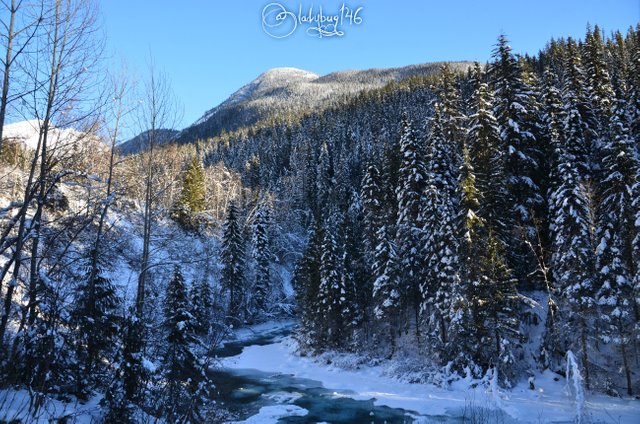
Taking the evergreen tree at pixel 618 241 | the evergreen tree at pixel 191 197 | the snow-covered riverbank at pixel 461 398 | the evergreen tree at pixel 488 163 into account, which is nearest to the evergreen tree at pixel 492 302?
the evergreen tree at pixel 488 163

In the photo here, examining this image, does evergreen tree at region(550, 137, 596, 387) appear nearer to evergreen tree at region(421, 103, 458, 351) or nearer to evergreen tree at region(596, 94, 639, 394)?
evergreen tree at region(596, 94, 639, 394)

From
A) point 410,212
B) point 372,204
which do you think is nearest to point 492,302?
point 410,212

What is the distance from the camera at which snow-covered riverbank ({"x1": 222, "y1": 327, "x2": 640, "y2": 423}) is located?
19.8 m

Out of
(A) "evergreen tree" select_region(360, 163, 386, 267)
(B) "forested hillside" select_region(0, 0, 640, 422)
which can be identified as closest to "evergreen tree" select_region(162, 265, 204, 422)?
(B) "forested hillside" select_region(0, 0, 640, 422)

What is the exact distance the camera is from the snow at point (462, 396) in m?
19.9

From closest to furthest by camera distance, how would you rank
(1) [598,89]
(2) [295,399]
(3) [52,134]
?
(3) [52,134] → (2) [295,399] → (1) [598,89]

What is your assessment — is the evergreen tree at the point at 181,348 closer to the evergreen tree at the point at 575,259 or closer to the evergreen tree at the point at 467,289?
the evergreen tree at the point at 467,289

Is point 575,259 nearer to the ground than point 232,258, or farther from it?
nearer to the ground

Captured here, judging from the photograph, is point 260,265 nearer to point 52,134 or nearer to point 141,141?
point 141,141

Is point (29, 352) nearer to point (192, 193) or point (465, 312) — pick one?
point (465, 312)

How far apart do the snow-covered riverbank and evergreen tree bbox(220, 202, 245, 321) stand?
17.7 m

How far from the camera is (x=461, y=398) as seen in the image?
931 inches

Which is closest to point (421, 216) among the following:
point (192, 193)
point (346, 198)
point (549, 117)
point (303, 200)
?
point (549, 117)

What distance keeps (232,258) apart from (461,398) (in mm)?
33648
